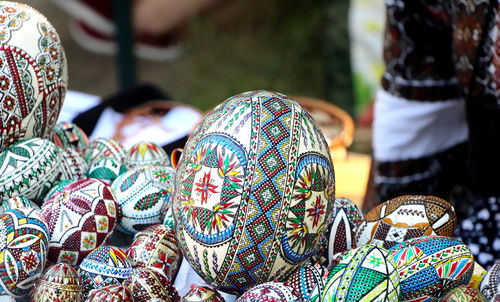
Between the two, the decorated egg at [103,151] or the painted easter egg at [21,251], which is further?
the decorated egg at [103,151]

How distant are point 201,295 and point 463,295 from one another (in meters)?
0.27

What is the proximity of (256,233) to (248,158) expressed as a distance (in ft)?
0.27

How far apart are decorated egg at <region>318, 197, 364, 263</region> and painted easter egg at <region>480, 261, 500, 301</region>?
17 centimetres

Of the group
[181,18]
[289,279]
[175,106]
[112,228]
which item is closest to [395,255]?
[289,279]

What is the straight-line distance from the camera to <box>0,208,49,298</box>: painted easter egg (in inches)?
29.8

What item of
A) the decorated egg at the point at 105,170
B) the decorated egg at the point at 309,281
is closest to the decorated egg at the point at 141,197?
the decorated egg at the point at 105,170

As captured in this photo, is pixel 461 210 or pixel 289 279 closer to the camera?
pixel 289 279

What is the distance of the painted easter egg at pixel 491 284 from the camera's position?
0.75 meters

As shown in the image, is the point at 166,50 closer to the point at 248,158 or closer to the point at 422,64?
the point at 422,64

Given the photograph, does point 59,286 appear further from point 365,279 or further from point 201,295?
point 365,279

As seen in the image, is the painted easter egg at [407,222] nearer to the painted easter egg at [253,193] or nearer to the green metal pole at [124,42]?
the painted easter egg at [253,193]

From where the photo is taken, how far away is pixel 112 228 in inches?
35.0

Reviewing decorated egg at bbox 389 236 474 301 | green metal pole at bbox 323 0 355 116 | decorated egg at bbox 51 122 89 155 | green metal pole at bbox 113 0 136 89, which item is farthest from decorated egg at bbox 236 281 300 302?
green metal pole at bbox 323 0 355 116

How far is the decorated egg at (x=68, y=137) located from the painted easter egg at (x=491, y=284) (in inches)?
23.7
